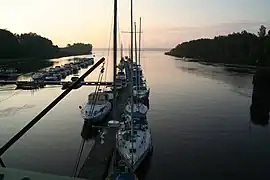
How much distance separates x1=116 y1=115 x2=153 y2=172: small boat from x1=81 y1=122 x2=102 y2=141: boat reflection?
136 inches

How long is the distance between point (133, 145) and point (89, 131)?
547 cm

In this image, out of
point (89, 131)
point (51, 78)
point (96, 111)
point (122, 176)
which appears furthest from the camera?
point (51, 78)

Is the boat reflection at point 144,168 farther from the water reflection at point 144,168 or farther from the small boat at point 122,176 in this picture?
the small boat at point 122,176

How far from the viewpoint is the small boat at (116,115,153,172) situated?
9781 millimetres

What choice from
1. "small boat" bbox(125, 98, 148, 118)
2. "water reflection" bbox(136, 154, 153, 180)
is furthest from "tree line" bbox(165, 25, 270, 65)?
"water reflection" bbox(136, 154, 153, 180)

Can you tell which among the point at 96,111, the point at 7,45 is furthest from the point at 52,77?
the point at 7,45

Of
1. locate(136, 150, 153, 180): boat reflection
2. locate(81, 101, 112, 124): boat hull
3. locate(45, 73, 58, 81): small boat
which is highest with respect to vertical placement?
locate(81, 101, 112, 124): boat hull

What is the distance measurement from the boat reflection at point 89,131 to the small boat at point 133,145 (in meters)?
3.46

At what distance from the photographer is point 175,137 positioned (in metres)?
14.3

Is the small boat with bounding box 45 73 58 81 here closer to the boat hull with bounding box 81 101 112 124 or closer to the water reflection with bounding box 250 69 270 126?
the boat hull with bounding box 81 101 112 124

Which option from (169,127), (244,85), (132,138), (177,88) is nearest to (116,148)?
(132,138)

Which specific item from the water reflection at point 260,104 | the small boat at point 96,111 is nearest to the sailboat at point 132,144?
the small boat at point 96,111

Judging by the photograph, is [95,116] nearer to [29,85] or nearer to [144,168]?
[144,168]

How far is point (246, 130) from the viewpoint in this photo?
53.4 feet
